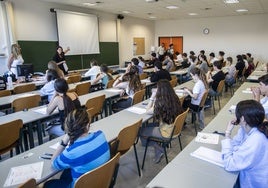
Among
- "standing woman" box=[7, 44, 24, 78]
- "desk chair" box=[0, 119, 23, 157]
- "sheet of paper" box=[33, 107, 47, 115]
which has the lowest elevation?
"desk chair" box=[0, 119, 23, 157]

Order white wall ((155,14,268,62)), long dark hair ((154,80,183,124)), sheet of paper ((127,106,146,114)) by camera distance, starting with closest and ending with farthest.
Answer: long dark hair ((154,80,183,124)), sheet of paper ((127,106,146,114)), white wall ((155,14,268,62))

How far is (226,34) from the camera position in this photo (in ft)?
40.7

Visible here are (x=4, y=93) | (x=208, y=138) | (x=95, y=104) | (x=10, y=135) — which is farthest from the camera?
(x=4, y=93)

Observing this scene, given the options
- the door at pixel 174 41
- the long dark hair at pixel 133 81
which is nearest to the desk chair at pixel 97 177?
the long dark hair at pixel 133 81

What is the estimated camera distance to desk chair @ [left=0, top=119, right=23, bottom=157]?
8.71ft

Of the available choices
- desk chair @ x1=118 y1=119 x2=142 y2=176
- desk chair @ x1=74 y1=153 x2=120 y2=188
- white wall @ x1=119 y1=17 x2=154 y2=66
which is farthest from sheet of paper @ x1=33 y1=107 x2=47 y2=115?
white wall @ x1=119 y1=17 x2=154 y2=66

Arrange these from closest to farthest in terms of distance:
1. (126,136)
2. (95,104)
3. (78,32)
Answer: (126,136)
(95,104)
(78,32)

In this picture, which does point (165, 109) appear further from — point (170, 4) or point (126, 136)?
point (170, 4)

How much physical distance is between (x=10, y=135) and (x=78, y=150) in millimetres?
1491

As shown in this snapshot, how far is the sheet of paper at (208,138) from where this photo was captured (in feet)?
7.33

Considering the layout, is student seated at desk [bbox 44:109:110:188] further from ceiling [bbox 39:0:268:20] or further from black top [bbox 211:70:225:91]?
ceiling [bbox 39:0:268:20]

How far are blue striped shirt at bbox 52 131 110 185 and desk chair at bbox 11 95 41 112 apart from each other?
2.51 metres

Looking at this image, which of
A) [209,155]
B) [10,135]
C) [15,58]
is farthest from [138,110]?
[15,58]

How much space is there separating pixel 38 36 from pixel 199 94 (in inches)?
232
